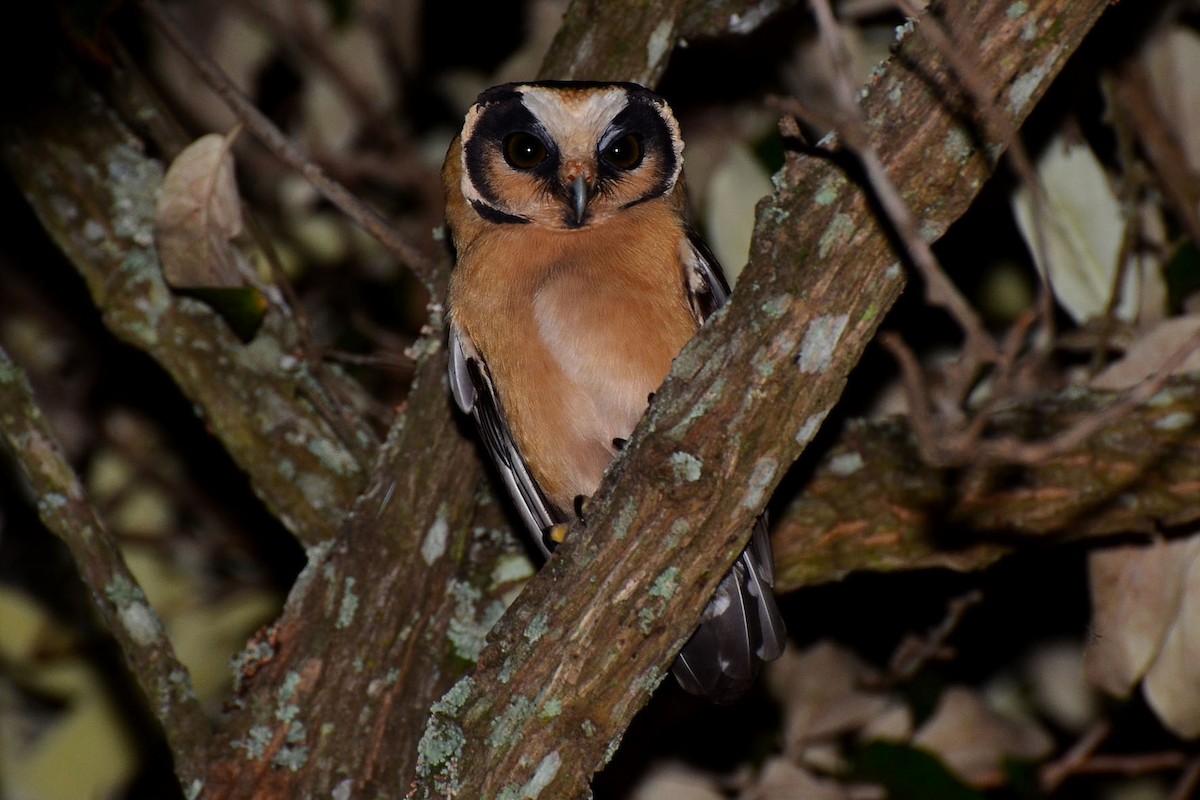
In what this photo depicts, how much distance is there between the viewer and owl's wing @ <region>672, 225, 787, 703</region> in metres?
3.32

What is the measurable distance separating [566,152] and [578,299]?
19.3 inches

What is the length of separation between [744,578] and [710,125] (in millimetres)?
2063

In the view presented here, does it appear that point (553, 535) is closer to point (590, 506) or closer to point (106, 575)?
point (590, 506)

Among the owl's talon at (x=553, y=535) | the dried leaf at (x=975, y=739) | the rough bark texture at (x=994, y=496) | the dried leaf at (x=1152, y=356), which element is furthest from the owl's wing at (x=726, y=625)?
the dried leaf at (x=1152, y=356)

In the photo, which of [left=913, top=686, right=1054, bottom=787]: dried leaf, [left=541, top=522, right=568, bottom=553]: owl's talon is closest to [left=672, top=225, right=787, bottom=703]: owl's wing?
[left=541, top=522, right=568, bottom=553]: owl's talon

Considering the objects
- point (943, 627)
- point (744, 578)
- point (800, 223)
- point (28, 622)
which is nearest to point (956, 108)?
point (800, 223)

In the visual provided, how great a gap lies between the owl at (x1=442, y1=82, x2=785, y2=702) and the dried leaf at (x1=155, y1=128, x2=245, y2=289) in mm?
633

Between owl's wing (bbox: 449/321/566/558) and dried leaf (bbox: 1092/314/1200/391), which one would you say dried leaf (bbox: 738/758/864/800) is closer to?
owl's wing (bbox: 449/321/566/558)

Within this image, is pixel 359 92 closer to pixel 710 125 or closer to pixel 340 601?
pixel 710 125

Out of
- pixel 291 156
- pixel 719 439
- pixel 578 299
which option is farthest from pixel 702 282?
pixel 291 156

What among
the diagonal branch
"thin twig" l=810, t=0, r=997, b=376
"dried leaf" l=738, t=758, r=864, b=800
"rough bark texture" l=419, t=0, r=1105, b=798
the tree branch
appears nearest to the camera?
"thin twig" l=810, t=0, r=997, b=376

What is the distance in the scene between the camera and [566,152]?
349cm

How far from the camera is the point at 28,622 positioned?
4410 millimetres

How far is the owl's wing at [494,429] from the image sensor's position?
341 centimetres
